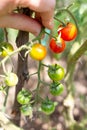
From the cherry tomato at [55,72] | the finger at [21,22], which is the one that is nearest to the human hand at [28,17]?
the finger at [21,22]

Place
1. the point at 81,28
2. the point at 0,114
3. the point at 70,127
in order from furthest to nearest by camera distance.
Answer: the point at 70,127 → the point at 81,28 → the point at 0,114

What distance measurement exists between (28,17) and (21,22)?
22 millimetres

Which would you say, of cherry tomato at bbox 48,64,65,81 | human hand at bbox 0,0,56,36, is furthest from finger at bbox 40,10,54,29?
cherry tomato at bbox 48,64,65,81

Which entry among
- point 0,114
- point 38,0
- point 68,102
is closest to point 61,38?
point 38,0

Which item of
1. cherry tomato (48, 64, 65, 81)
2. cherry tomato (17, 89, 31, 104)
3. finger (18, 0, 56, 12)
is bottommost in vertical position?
cherry tomato (17, 89, 31, 104)

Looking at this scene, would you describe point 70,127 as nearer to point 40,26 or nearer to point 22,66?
point 22,66

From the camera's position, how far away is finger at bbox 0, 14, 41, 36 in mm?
838

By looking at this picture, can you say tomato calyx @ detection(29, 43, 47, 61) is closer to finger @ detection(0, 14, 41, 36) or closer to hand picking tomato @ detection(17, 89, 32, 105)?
finger @ detection(0, 14, 41, 36)

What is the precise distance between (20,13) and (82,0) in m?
0.36

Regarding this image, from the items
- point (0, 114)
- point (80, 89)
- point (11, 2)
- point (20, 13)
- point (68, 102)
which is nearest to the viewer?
point (11, 2)

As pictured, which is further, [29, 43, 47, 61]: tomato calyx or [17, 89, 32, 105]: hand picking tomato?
[17, 89, 32, 105]: hand picking tomato


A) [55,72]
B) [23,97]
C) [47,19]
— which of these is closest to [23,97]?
[23,97]

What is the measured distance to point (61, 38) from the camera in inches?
Answer: 34.4

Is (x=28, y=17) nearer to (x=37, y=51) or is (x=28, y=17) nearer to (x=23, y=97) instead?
(x=37, y=51)
